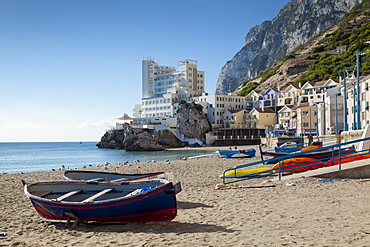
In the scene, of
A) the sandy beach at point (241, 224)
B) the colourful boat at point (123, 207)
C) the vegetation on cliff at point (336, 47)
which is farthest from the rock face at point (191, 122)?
the colourful boat at point (123, 207)

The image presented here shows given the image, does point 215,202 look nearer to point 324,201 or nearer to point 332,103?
point 324,201

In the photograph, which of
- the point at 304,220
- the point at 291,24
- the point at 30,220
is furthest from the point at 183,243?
the point at 291,24

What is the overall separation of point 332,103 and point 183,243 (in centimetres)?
5394

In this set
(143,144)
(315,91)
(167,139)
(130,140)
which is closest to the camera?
(143,144)

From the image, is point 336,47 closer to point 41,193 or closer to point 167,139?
point 167,139

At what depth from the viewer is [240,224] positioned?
8641mm

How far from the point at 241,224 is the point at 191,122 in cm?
8434

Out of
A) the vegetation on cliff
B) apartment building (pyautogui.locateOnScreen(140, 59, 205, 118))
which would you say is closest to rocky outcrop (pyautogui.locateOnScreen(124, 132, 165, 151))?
apartment building (pyautogui.locateOnScreen(140, 59, 205, 118))

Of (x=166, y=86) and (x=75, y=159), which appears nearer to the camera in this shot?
(x=75, y=159)

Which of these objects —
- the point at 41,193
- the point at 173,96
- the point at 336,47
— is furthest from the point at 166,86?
the point at 41,193

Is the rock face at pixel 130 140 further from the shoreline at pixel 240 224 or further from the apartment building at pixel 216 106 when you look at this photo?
the shoreline at pixel 240 224

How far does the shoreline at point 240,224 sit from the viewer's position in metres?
7.20

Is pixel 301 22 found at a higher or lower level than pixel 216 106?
higher

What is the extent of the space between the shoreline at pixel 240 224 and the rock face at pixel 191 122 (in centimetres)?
7984
